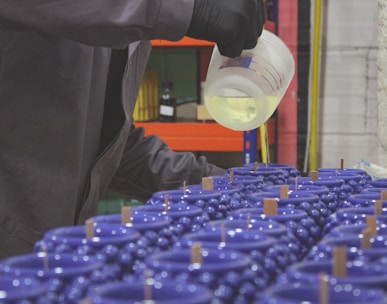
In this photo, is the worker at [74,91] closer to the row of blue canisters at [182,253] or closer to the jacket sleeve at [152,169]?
the jacket sleeve at [152,169]

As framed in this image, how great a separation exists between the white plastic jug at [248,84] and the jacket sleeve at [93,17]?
223 millimetres

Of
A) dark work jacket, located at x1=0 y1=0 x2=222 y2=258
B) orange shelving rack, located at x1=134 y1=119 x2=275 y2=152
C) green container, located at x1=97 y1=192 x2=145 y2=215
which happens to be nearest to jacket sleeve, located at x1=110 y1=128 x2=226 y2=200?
dark work jacket, located at x1=0 y1=0 x2=222 y2=258

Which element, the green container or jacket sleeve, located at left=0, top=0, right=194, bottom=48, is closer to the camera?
jacket sleeve, located at left=0, top=0, right=194, bottom=48

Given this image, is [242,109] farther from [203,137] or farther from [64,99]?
[203,137]

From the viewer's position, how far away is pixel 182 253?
823 mm

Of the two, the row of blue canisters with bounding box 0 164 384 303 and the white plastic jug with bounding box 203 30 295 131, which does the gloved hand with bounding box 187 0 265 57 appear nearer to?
the white plastic jug with bounding box 203 30 295 131

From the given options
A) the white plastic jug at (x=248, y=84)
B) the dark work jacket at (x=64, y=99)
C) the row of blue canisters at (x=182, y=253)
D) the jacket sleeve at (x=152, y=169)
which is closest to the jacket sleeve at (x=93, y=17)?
the dark work jacket at (x=64, y=99)

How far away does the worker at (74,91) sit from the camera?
163 cm

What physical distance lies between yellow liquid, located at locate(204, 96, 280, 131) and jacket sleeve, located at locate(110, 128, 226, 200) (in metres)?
0.34

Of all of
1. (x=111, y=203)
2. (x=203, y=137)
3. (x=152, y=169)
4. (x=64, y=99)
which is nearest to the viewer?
(x=64, y=99)

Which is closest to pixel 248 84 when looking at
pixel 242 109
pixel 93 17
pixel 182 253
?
pixel 242 109

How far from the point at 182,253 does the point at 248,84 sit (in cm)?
103

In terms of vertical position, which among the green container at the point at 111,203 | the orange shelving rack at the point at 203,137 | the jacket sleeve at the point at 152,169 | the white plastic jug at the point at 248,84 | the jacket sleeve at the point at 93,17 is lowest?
the green container at the point at 111,203

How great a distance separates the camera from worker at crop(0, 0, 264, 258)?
163 centimetres
